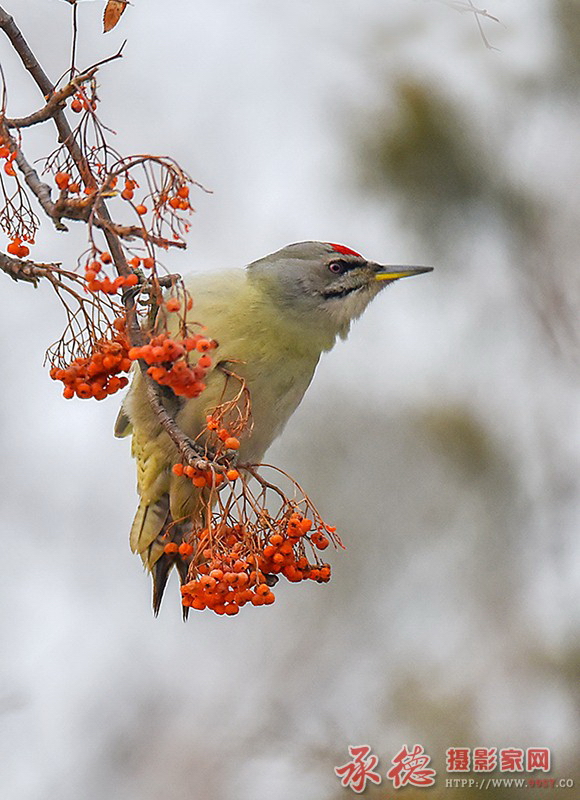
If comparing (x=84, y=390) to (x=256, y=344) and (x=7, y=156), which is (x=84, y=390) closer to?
(x=7, y=156)

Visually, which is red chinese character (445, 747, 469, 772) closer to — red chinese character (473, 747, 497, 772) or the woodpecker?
red chinese character (473, 747, 497, 772)

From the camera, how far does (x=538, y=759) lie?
398 cm

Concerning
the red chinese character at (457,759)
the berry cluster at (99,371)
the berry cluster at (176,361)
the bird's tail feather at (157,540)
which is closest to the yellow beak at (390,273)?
the bird's tail feather at (157,540)

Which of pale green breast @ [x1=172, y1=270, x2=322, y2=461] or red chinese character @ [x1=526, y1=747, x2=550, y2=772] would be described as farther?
red chinese character @ [x1=526, y1=747, x2=550, y2=772]

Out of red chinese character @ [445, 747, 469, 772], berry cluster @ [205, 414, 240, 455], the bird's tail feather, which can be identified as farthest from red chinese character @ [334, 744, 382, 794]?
berry cluster @ [205, 414, 240, 455]

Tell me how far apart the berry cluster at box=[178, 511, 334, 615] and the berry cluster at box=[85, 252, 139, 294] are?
580 mm

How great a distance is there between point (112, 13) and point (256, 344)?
46.6 inches

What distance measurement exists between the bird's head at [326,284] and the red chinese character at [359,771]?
195 centimetres

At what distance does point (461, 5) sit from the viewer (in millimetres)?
2547

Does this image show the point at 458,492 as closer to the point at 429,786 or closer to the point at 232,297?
the point at 429,786

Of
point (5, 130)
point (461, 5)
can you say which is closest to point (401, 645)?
point (461, 5)

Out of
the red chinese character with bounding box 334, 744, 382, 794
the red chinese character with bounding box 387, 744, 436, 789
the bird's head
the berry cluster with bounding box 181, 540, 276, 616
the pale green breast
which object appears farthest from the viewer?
the red chinese character with bounding box 334, 744, 382, 794

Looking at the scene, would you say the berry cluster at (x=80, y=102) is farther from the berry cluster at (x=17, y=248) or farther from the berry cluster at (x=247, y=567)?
the berry cluster at (x=247, y=567)

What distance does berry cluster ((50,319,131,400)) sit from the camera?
1961mm
